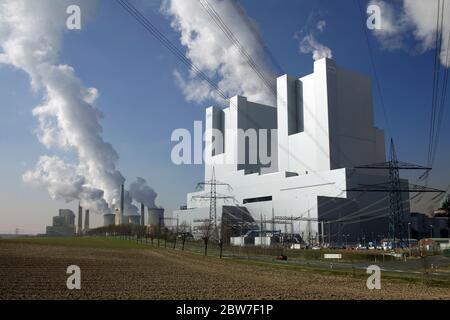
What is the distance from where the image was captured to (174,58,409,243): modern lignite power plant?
273 feet

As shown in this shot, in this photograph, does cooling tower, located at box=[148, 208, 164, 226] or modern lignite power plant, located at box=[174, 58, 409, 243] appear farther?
cooling tower, located at box=[148, 208, 164, 226]

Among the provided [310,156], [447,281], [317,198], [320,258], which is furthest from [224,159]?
[447,281]

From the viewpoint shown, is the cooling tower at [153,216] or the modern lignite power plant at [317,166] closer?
the modern lignite power plant at [317,166]

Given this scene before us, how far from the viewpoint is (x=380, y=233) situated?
3428 inches

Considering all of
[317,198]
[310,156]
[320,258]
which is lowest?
[320,258]

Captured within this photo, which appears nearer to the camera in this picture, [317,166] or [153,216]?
[317,166]

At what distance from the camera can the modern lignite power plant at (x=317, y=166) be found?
8325 centimetres

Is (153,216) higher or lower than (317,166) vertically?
lower

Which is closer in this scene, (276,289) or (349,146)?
(276,289)

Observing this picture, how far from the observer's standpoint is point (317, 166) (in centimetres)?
8919
